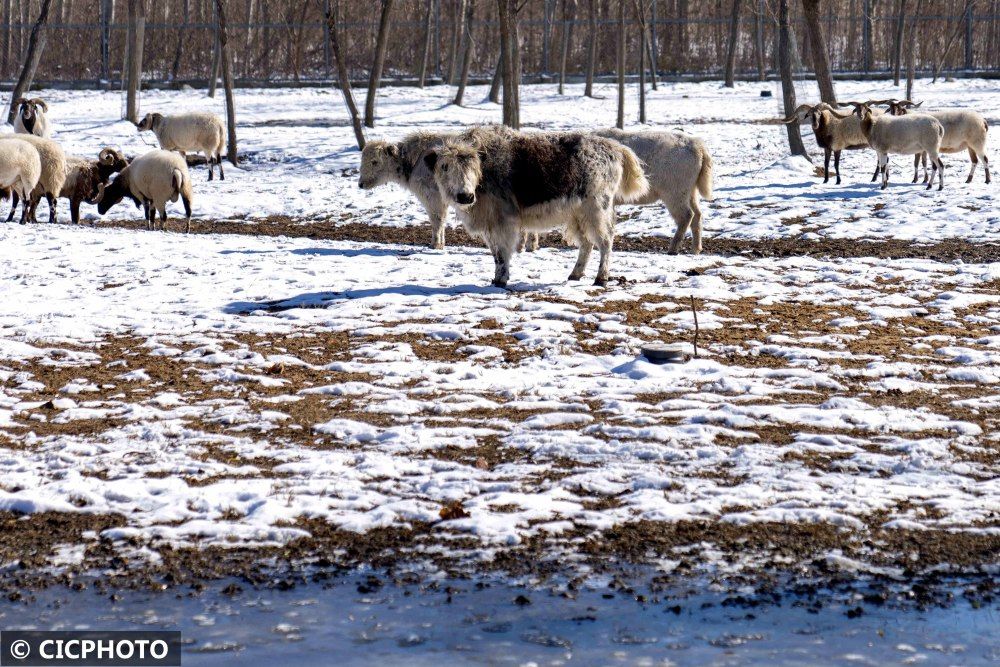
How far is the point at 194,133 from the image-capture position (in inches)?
932

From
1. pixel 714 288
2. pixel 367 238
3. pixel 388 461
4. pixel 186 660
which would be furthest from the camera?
pixel 367 238

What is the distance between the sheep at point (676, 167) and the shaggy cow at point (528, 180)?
9.08 ft

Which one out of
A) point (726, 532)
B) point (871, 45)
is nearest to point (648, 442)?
point (726, 532)

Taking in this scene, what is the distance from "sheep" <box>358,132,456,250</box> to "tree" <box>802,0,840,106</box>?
11.2 m

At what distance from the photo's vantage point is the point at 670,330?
9.89 metres

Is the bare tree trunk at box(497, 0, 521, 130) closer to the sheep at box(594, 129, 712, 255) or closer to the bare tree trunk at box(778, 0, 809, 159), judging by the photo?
the bare tree trunk at box(778, 0, 809, 159)

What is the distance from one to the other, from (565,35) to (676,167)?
27.0 metres

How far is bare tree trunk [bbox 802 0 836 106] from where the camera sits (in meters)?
22.6

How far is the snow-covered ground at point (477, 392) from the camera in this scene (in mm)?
5867

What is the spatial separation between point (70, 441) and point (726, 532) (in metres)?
3.80

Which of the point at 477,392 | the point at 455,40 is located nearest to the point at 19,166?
the point at 477,392

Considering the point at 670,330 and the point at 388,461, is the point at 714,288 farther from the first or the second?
the point at 388,461

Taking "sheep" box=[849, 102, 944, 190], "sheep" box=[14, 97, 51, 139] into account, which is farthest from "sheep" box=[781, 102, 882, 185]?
"sheep" box=[14, 97, 51, 139]

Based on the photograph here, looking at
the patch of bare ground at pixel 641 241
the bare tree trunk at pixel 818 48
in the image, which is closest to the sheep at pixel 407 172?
the patch of bare ground at pixel 641 241
